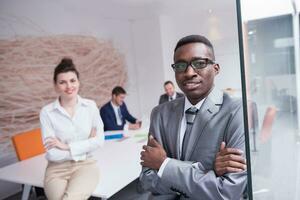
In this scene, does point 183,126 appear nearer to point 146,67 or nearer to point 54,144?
point 54,144

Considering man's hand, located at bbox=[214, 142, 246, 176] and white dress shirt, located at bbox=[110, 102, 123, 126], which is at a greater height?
man's hand, located at bbox=[214, 142, 246, 176]

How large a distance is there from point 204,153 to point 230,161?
0.24 ft

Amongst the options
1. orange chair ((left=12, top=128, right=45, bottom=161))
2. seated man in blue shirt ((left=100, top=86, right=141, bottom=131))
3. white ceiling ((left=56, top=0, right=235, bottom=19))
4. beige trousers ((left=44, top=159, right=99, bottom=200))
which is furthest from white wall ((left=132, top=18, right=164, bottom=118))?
beige trousers ((left=44, top=159, right=99, bottom=200))

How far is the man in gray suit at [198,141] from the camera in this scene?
0.62m

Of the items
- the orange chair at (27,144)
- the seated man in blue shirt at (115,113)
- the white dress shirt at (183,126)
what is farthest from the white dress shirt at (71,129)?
the white dress shirt at (183,126)

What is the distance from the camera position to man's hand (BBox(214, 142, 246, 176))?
1.98 feet

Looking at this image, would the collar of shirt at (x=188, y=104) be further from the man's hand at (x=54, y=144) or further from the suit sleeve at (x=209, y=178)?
the man's hand at (x=54, y=144)

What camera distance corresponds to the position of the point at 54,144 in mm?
1541

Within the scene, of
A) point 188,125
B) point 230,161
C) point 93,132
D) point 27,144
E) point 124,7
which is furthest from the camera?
point 124,7

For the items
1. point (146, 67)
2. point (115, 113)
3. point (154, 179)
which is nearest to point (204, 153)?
point (154, 179)

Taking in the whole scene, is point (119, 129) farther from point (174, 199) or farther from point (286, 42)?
point (286, 42)

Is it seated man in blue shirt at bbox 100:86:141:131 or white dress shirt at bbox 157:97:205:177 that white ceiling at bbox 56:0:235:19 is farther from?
white dress shirt at bbox 157:97:205:177

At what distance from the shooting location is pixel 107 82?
368cm

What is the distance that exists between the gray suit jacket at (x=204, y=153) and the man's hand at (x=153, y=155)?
0.02 m
